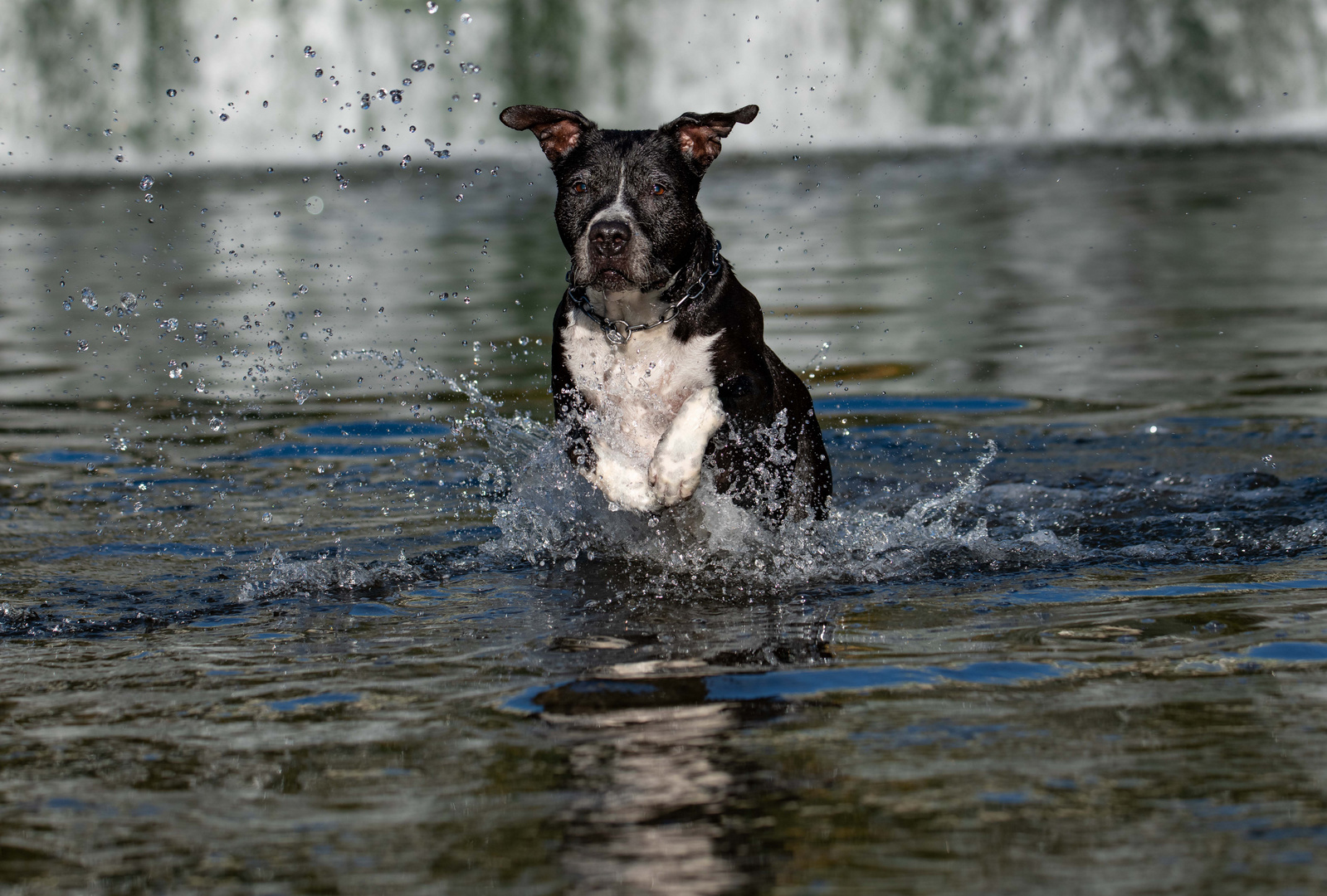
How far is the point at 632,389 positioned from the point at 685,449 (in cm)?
47

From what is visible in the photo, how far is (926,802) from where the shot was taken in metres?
3.18

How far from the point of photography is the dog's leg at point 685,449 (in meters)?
5.33

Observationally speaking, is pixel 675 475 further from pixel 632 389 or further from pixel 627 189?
pixel 627 189

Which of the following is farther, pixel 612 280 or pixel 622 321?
pixel 622 321

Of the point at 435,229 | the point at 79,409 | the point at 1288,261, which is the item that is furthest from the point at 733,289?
the point at 435,229

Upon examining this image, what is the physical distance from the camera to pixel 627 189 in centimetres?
552

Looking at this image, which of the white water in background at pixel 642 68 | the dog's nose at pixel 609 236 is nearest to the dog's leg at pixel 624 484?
the dog's nose at pixel 609 236

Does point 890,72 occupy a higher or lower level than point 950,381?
higher

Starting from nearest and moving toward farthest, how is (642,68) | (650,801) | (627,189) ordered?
(650,801), (627,189), (642,68)

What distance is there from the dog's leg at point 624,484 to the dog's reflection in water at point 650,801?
5.43ft

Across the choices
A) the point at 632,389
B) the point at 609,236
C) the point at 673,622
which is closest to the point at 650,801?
the point at 673,622

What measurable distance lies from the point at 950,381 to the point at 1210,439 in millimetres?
2174

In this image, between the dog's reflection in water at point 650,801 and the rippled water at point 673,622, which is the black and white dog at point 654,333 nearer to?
the rippled water at point 673,622

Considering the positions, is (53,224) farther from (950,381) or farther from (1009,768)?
(1009,768)
